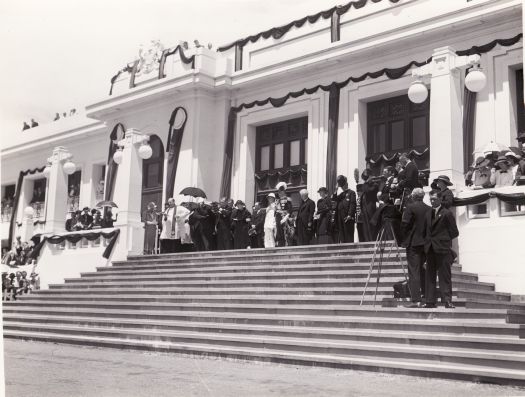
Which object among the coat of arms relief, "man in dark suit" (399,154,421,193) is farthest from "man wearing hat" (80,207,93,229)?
"man in dark suit" (399,154,421,193)

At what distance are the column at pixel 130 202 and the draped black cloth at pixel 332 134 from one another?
5.67 meters

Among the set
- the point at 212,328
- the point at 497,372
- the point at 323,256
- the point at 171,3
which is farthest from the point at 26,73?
the point at 323,256

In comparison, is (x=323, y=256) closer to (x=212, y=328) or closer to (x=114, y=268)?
(x=212, y=328)

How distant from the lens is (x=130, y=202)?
66.4 feet

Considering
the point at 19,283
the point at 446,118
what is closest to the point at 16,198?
the point at 19,283

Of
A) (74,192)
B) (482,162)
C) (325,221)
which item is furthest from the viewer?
(74,192)

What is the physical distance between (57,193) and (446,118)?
559 inches

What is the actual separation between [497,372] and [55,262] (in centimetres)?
1653

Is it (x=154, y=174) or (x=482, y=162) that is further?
(x=154, y=174)

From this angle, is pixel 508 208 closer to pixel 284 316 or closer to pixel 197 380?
pixel 284 316

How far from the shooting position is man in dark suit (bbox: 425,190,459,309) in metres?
10.0

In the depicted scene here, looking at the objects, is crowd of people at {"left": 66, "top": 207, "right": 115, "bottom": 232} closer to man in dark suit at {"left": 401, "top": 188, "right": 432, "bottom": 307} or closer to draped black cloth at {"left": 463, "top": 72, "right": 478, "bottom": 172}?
draped black cloth at {"left": 463, "top": 72, "right": 478, "bottom": 172}

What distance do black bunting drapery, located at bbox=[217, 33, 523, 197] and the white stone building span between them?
5.2 inches

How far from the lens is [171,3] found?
7902 mm
